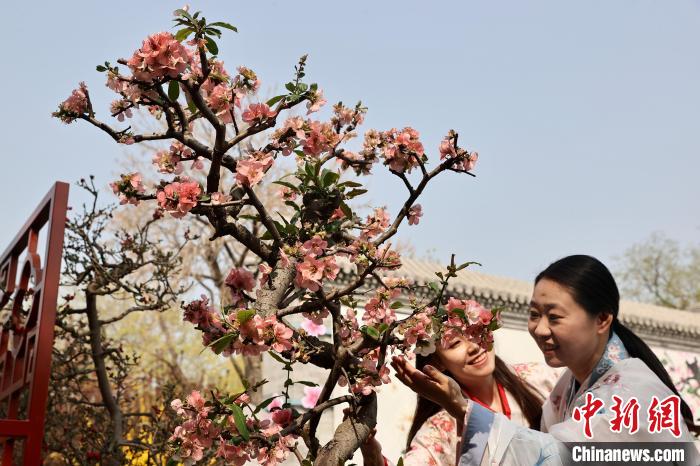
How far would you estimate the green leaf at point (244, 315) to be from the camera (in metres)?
1.91

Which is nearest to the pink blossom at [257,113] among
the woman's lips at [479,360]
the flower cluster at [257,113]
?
the flower cluster at [257,113]

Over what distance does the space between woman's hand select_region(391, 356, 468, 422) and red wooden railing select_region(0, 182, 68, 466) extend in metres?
1.49

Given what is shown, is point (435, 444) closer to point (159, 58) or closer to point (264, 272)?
point (264, 272)

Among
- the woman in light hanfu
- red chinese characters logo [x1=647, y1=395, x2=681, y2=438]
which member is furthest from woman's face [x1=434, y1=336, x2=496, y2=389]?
red chinese characters logo [x1=647, y1=395, x2=681, y2=438]

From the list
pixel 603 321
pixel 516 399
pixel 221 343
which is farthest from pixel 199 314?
pixel 516 399

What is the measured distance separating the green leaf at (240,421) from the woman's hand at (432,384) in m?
0.45

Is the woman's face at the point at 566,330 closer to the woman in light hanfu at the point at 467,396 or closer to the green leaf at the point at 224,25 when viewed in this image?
the woman in light hanfu at the point at 467,396

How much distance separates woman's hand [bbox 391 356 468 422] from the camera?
2113 mm

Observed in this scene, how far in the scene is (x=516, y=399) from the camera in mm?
3236

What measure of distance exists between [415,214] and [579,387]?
0.79m

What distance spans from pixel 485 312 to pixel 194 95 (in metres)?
0.99

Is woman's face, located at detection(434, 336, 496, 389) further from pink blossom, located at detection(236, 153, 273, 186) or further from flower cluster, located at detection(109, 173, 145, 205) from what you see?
flower cluster, located at detection(109, 173, 145, 205)

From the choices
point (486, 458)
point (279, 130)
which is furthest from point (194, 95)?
point (486, 458)

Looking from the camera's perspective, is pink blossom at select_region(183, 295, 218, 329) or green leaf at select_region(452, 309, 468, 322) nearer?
green leaf at select_region(452, 309, 468, 322)
